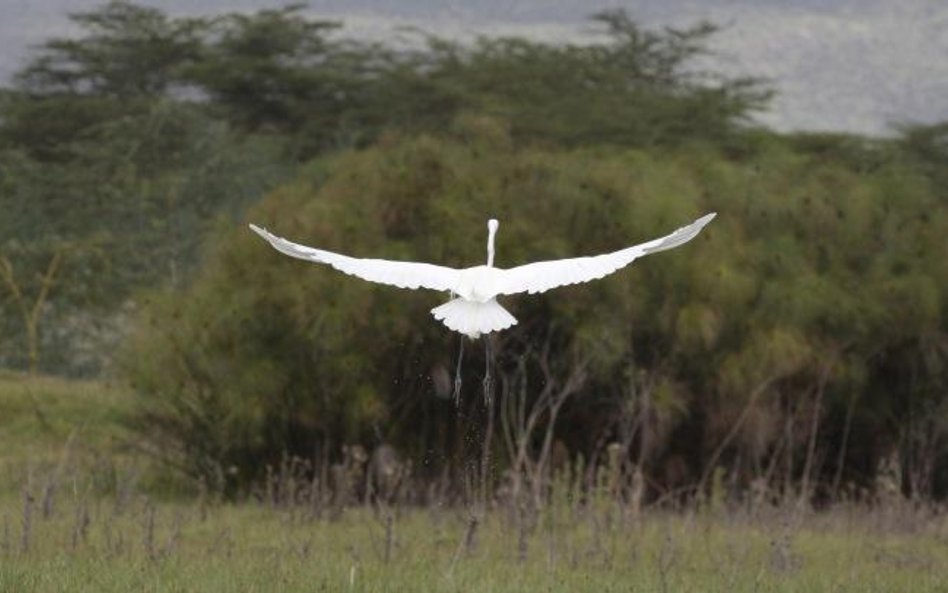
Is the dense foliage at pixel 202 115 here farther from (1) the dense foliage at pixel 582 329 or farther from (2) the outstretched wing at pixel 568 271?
(2) the outstretched wing at pixel 568 271

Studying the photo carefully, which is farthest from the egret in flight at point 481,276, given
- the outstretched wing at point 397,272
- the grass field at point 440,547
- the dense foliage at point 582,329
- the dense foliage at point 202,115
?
the dense foliage at point 202,115

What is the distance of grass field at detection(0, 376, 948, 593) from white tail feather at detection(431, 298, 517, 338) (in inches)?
91.9

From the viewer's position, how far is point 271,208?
17.1m

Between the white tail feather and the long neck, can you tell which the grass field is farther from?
the white tail feather

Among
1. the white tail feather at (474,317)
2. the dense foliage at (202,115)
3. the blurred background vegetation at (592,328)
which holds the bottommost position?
the dense foliage at (202,115)

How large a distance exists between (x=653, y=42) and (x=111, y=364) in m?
23.1

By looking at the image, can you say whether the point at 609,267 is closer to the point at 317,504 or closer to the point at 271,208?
the point at 317,504

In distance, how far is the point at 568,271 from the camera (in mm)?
7344

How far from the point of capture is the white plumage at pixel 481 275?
23.1 feet

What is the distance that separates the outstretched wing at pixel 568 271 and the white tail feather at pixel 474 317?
4.0 inches

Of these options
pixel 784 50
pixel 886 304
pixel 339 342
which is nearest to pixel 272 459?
pixel 339 342

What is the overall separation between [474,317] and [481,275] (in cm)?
32

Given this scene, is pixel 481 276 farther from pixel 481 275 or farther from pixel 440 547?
pixel 440 547

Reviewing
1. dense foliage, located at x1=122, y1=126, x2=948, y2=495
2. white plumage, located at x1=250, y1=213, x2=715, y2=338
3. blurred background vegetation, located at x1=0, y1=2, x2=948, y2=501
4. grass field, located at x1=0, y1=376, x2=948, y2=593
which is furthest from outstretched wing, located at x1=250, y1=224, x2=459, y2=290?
dense foliage, located at x1=122, y1=126, x2=948, y2=495
